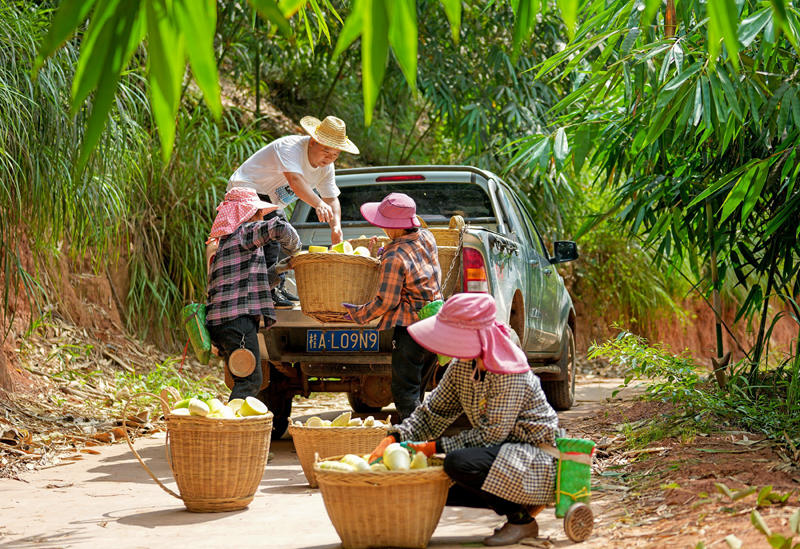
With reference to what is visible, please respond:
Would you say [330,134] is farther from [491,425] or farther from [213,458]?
[491,425]

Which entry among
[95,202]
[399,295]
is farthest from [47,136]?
[399,295]

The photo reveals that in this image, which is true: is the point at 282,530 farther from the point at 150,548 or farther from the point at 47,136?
the point at 47,136

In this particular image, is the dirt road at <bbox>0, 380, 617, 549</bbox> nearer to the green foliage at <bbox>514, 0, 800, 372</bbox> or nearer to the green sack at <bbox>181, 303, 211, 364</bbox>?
the green sack at <bbox>181, 303, 211, 364</bbox>

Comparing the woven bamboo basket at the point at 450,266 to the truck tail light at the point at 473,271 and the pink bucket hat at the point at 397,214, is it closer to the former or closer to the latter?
the truck tail light at the point at 473,271

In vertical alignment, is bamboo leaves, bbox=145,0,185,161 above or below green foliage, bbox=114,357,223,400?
above

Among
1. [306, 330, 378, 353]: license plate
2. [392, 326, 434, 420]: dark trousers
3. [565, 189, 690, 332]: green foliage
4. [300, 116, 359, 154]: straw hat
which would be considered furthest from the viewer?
[565, 189, 690, 332]: green foliage

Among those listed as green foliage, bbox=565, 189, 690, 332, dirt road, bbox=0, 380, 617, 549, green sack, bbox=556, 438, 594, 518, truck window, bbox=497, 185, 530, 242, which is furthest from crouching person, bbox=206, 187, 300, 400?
green foliage, bbox=565, 189, 690, 332

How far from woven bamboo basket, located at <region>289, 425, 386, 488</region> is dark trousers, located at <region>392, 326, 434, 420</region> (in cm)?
38

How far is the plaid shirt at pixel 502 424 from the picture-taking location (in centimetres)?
373

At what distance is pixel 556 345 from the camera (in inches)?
324

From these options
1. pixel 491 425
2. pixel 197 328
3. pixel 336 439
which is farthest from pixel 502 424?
pixel 197 328

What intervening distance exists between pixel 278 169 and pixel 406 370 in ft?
5.96

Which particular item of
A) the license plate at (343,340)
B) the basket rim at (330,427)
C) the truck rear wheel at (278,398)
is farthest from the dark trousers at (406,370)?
the truck rear wheel at (278,398)

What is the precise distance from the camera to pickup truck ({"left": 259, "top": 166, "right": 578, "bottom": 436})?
6184mm
